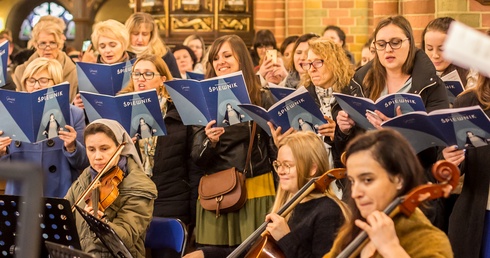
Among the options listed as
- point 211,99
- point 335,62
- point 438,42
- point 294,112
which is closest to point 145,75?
point 211,99

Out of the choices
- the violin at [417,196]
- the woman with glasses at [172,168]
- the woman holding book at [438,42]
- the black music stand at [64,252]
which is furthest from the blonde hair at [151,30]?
the violin at [417,196]

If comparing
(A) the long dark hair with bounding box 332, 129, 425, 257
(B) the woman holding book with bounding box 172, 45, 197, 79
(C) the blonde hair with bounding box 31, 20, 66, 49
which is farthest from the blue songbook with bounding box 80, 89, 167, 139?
(B) the woman holding book with bounding box 172, 45, 197, 79

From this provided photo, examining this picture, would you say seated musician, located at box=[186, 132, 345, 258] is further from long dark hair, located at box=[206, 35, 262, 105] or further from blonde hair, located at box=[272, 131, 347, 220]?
long dark hair, located at box=[206, 35, 262, 105]

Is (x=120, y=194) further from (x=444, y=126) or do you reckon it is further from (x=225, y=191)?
(x=444, y=126)

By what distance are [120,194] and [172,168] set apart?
1.28m

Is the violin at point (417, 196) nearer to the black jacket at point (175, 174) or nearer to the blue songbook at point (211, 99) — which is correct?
the blue songbook at point (211, 99)

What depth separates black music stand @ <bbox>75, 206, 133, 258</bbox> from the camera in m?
4.30

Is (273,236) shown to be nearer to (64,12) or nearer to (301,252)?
(301,252)

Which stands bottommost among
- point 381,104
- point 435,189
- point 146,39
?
point 435,189

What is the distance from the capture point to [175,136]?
6238 mm

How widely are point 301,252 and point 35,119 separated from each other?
2.37 metres

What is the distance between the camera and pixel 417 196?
298 centimetres

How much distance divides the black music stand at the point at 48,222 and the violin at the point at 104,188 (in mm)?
425

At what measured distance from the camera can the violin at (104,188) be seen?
4770 mm
